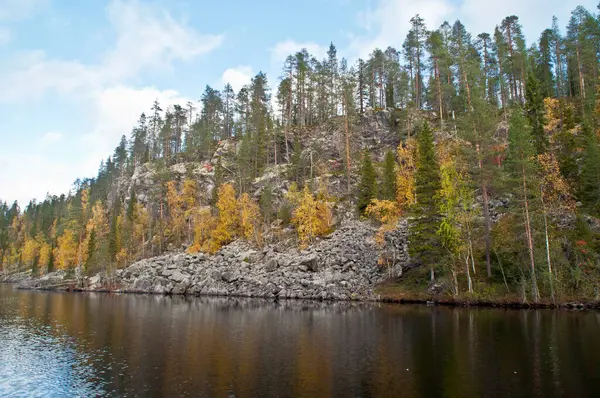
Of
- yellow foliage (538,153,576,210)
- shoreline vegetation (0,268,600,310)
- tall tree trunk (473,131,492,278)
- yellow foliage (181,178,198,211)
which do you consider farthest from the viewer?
yellow foliage (181,178,198,211)

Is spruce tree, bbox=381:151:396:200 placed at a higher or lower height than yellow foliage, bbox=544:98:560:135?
lower

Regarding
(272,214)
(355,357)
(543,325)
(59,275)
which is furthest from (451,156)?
(59,275)

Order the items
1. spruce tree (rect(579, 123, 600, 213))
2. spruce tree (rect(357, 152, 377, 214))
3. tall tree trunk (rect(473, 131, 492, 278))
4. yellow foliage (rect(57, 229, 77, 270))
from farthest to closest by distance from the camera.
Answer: yellow foliage (rect(57, 229, 77, 270)) < spruce tree (rect(357, 152, 377, 214)) < tall tree trunk (rect(473, 131, 492, 278)) < spruce tree (rect(579, 123, 600, 213))

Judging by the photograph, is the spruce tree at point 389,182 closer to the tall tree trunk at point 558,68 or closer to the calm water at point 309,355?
the calm water at point 309,355

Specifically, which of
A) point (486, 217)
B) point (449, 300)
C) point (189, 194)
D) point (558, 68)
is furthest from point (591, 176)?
point (189, 194)

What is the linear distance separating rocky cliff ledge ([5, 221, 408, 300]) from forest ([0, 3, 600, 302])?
3.44 m

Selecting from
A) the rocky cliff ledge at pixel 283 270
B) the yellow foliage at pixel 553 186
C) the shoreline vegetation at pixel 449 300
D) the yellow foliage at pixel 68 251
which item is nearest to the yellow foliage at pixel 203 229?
the rocky cliff ledge at pixel 283 270

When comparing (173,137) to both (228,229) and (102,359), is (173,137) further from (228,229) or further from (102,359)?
(102,359)

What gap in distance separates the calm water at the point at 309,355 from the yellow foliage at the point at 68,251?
72.2 metres

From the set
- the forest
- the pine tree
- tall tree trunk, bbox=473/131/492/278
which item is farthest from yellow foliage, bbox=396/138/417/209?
the pine tree

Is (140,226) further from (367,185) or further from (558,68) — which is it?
(558,68)

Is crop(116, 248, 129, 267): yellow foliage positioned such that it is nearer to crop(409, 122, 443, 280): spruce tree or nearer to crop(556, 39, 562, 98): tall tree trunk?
crop(409, 122, 443, 280): spruce tree

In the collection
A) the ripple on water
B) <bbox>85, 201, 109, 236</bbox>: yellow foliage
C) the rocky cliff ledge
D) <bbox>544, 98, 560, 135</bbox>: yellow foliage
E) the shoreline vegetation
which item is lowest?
the ripple on water

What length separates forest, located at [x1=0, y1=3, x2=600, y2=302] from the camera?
49781mm
